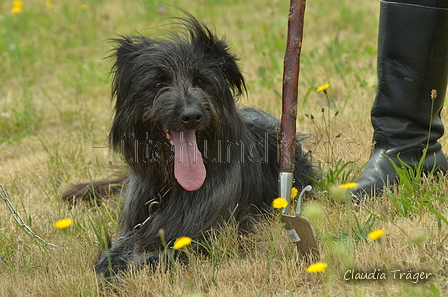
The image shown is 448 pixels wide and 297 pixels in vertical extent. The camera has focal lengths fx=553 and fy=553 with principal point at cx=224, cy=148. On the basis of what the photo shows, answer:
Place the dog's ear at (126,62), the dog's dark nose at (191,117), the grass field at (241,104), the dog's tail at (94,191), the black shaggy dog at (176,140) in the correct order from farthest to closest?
the dog's tail at (94,191) → the dog's ear at (126,62) → the black shaggy dog at (176,140) → the dog's dark nose at (191,117) → the grass field at (241,104)

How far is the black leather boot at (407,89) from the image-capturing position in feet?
11.2

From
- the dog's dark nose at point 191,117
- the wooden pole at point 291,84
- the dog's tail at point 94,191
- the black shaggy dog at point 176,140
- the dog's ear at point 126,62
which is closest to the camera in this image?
the wooden pole at point 291,84

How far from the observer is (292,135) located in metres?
3.09

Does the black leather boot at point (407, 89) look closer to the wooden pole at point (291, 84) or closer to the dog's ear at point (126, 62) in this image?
the wooden pole at point (291, 84)

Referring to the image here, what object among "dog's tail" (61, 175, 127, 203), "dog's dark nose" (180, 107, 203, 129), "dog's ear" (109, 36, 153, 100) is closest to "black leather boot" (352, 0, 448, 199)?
"dog's dark nose" (180, 107, 203, 129)

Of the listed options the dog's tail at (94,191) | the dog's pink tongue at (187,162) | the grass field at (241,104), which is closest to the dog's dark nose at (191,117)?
the dog's pink tongue at (187,162)

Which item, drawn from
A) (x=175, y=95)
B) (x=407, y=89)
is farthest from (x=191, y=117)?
(x=407, y=89)

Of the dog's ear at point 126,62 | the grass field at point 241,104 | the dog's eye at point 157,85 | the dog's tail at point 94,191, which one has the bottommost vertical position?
the dog's tail at point 94,191

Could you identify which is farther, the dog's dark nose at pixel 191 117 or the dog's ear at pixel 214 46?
the dog's ear at pixel 214 46

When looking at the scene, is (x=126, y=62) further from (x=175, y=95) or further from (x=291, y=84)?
(x=291, y=84)

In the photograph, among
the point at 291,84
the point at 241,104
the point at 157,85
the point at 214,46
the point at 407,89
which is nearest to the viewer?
the point at 291,84

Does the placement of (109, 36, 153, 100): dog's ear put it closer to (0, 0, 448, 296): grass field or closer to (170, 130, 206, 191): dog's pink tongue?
(0, 0, 448, 296): grass field

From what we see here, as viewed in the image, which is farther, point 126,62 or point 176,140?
point 126,62

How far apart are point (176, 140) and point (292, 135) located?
27.1 inches
